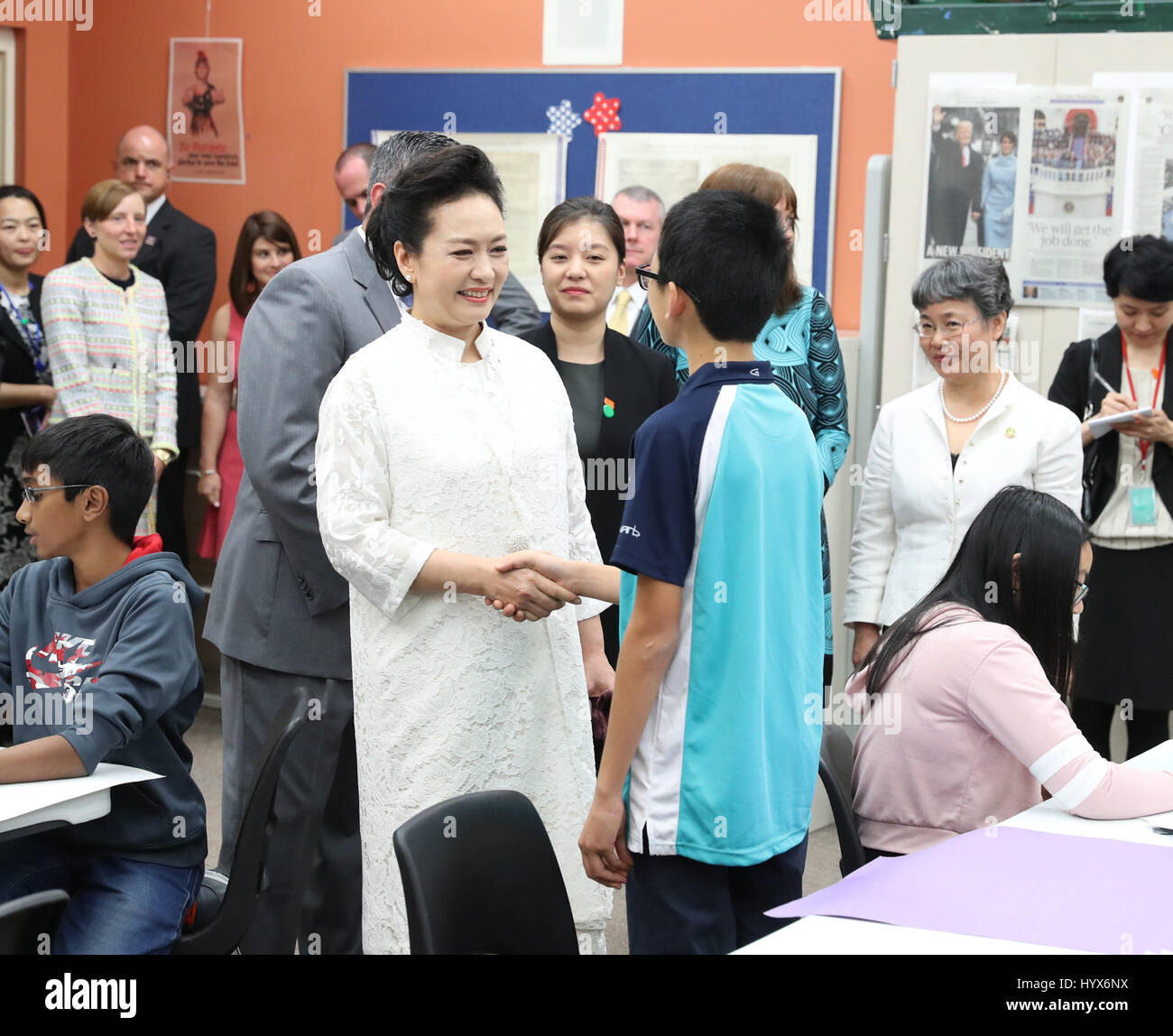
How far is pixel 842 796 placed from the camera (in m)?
2.23

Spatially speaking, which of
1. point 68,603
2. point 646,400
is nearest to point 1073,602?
point 646,400

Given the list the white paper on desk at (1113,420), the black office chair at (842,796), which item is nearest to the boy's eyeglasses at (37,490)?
the black office chair at (842,796)

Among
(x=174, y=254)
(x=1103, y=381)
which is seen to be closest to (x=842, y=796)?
(x=1103, y=381)

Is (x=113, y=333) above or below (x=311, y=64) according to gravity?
below

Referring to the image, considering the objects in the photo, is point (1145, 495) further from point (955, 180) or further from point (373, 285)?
point (373, 285)

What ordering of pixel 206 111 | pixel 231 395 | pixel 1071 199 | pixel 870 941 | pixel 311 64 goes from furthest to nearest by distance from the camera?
pixel 206 111, pixel 311 64, pixel 231 395, pixel 1071 199, pixel 870 941

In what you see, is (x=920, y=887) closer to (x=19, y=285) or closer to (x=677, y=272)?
(x=677, y=272)

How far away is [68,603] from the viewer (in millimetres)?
2426

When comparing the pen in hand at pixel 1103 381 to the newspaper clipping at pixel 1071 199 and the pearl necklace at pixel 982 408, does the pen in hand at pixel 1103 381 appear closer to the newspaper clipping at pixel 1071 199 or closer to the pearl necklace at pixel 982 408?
the newspaper clipping at pixel 1071 199

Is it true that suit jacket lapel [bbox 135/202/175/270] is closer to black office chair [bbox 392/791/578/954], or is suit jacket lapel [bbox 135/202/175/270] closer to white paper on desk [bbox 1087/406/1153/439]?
white paper on desk [bbox 1087/406/1153/439]

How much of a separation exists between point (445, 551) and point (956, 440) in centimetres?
160

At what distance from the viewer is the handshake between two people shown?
2.14 metres

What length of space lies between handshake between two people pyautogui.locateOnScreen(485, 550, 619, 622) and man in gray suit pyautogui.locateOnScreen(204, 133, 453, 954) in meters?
0.59

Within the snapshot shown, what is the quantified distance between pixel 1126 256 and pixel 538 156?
3110mm
